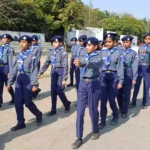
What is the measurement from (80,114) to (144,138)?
4.71ft

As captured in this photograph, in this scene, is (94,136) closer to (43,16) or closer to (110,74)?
(110,74)

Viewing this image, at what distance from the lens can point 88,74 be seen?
5.00 metres

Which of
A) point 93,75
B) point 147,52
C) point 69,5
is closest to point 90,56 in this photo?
point 93,75

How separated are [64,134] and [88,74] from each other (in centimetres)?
134

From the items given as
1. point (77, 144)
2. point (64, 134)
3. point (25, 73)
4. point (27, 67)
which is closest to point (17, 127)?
point (64, 134)

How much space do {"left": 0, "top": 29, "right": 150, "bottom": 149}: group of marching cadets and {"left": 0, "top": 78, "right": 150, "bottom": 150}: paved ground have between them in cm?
19

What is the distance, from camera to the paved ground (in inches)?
197

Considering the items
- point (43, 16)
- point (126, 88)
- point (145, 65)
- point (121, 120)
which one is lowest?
point (121, 120)

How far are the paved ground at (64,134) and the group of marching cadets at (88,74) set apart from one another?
0.19 meters

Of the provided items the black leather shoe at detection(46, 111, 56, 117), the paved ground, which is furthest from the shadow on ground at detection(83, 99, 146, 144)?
the black leather shoe at detection(46, 111, 56, 117)

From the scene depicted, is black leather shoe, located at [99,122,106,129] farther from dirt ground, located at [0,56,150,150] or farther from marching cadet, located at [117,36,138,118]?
marching cadet, located at [117,36,138,118]

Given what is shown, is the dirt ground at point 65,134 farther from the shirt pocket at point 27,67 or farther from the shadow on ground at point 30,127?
the shirt pocket at point 27,67

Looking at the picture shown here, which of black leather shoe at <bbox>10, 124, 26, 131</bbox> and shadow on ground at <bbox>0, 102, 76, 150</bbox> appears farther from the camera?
black leather shoe at <bbox>10, 124, 26, 131</bbox>

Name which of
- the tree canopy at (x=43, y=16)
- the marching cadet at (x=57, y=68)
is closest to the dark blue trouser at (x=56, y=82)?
the marching cadet at (x=57, y=68)
